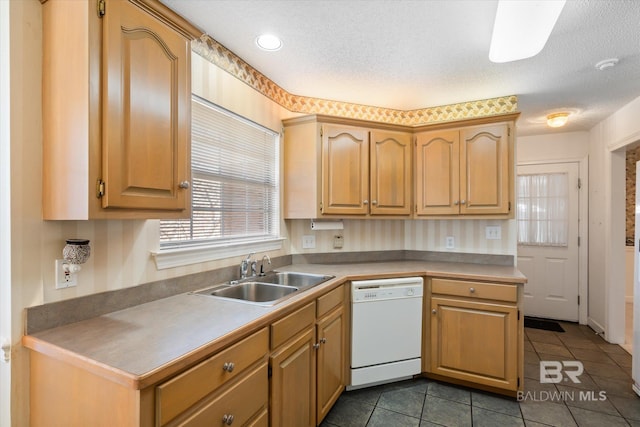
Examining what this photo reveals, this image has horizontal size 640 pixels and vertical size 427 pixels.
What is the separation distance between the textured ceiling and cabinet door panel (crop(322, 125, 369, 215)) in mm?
397

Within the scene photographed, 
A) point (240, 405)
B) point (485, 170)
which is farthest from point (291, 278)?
point (485, 170)

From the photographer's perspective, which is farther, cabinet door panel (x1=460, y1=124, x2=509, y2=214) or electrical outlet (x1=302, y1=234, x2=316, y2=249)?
electrical outlet (x1=302, y1=234, x2=316, y2=249)

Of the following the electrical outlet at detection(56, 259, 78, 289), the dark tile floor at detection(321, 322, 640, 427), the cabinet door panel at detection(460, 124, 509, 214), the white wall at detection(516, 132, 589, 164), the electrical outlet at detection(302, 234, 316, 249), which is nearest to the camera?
the electrical outlet at detection(56, 259, 78, 289)

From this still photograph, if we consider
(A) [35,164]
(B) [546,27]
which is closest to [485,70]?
(B) [546,27]

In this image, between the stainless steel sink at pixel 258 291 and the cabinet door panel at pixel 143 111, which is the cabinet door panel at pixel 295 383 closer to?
the stainless steel sink at pixel 258 291

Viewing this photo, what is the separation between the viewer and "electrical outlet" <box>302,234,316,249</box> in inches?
111

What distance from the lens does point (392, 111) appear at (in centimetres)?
311

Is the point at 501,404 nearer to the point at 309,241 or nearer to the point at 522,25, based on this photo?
the point at 309,241

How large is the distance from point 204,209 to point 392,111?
2.09 m

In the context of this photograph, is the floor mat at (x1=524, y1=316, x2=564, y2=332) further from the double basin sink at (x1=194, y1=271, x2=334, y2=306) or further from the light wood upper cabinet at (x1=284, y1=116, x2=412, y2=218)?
the double basin sink at (x1=194, y1=271, x2=334, y2=306)

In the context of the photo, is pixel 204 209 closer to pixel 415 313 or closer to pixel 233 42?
pixel 233 42

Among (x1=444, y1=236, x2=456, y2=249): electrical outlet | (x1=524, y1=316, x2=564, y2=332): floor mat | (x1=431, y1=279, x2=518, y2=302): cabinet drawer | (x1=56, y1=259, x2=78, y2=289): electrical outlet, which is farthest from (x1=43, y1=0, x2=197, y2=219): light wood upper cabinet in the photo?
(x1=524, y1=316, x2=564, y2=332): floor mat

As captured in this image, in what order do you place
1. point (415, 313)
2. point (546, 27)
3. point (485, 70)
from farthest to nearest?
1. point (415, 313)
2. point (485, 70)
3. point (546, 27)

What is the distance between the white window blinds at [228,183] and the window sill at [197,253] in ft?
0.16
